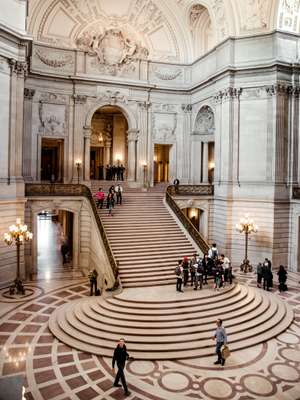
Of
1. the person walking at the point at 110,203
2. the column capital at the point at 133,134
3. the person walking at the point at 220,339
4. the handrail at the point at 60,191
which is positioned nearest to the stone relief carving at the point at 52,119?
the column capital at the point at 133,134

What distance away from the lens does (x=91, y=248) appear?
19625 millimetres

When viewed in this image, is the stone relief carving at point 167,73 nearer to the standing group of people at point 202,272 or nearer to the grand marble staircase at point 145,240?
the grand marble staircase at point 145,240

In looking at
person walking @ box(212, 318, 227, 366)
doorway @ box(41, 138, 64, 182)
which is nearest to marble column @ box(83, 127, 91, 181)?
doorway @ box(41, 138, 64, 182)

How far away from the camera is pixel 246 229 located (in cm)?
1956

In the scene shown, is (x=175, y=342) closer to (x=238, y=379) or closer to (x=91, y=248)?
(x=238, y=379)

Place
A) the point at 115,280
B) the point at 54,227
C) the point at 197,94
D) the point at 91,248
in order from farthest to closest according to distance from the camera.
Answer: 1. the point at 54,227
2. the point at 197,94
3. the point at 91,248
4. the point at 115,280

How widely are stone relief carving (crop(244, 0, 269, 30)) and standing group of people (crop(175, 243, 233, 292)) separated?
13876 millimetres

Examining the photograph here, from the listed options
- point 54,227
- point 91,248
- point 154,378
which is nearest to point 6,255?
point 91,248

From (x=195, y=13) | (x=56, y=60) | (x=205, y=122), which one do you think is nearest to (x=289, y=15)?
(x=195, y=13)

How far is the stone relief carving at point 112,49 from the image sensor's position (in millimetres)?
24219

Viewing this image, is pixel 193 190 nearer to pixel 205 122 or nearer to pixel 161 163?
pixel 205 122

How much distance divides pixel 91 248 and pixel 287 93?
14.0 metres

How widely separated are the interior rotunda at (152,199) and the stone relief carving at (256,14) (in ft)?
0.19

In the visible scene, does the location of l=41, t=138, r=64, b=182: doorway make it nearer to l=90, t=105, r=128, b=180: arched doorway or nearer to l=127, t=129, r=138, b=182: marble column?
l=90, t=105, r=128, b=180: arched doorway
